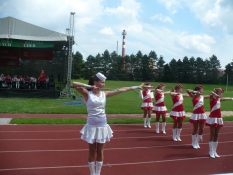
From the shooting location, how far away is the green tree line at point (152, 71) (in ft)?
120

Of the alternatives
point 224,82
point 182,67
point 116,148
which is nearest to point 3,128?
point 116,148

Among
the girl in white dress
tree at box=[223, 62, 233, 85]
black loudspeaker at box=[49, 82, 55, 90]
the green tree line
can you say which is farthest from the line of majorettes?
tree at box=[223, 62, 233, 85]

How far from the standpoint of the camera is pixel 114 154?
752cm

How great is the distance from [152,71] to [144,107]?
126 ft

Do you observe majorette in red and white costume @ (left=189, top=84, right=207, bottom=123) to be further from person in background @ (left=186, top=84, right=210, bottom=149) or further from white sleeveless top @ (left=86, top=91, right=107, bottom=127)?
white sleeveless top @ (left=86, top=91, right=107, bottom=127)

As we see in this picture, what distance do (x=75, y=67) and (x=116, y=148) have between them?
32.6m

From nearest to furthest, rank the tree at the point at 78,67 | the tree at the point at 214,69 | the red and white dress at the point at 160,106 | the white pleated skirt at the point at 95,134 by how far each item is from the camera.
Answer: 1. the white pleated skirt at the point at 95,134
2. the red and white dress at the point at 160,106
3. the tree at the point at 214,69
4. the tree at the point at 78,67

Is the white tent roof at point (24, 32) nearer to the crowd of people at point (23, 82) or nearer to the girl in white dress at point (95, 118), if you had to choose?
the crowd of people at point (23, 82)

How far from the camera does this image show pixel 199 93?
8.09 metres

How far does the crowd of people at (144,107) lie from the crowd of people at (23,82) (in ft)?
43.5

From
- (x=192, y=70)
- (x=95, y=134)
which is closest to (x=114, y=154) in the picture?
(x=95, y=134)

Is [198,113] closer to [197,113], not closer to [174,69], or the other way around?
[197,113]

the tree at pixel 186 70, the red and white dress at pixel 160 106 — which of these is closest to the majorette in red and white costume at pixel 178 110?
the red and white dress at pixel 160 106

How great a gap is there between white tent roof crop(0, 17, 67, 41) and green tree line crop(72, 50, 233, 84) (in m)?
13.5
